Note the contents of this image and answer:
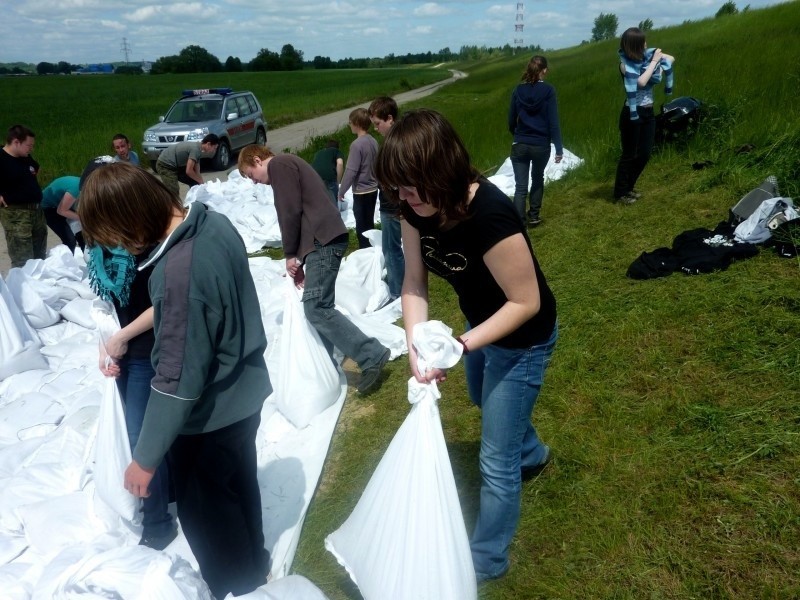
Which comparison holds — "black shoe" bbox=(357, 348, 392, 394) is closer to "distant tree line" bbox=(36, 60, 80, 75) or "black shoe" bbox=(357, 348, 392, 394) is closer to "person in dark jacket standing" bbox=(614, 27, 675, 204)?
"person in dark jacket standing" bbox=(614, 27, 675, 204)

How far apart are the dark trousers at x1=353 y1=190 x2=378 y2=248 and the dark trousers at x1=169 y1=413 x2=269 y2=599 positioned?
139 inches

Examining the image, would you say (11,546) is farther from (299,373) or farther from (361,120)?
(361,120)

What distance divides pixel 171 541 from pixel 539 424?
5.89 ft

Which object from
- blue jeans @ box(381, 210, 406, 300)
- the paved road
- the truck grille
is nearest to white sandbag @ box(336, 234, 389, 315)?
blue jeans @ box(381, 210, 406, 300)

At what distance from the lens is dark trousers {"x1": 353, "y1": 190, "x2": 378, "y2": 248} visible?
17.2 ft

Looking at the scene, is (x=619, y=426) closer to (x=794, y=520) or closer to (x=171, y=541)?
(x=794, y=520)

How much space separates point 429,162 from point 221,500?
1.27 metres

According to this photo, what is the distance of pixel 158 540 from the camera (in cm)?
250

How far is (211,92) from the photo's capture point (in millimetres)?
14188

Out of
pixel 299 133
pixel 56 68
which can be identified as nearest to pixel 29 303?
pixel 299 133

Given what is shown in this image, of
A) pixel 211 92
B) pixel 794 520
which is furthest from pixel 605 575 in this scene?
pixel 211 92

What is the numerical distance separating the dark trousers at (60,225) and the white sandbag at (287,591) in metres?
4.83

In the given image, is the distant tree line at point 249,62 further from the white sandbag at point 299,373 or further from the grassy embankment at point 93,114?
the white sandbag at point 299,373

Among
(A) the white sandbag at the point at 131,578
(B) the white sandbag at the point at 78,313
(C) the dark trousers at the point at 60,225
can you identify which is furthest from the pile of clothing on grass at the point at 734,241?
(C) the dark trousers at the point at 60,225
